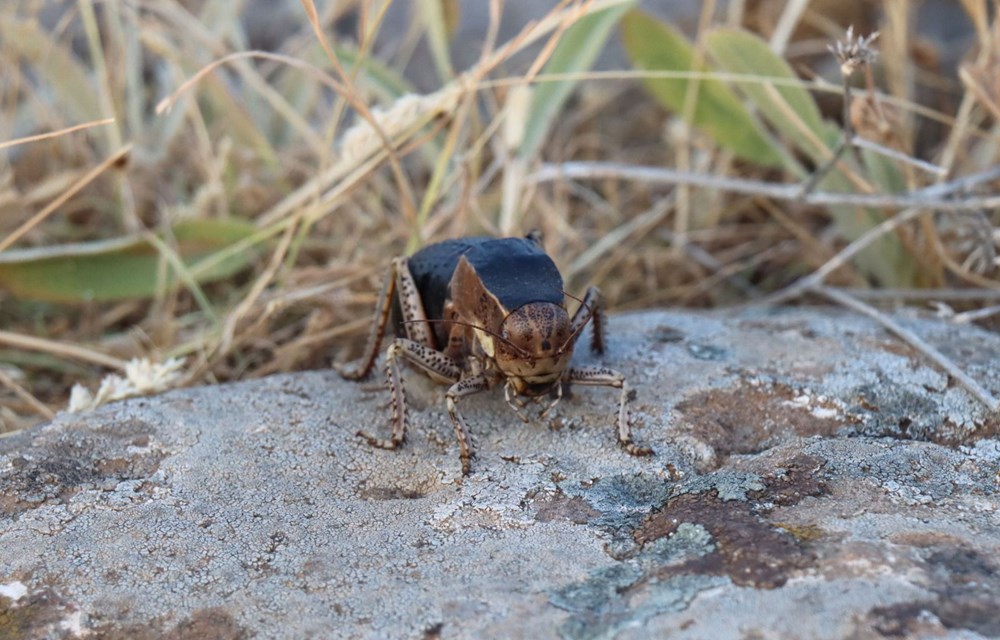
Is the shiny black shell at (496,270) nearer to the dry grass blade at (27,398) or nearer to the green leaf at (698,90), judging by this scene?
the dry grass blade at (27,398)

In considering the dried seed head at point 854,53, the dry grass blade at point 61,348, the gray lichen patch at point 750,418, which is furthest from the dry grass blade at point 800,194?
the dry grass blade at point 61,348

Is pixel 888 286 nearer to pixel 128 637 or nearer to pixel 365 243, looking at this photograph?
pixel 365 243

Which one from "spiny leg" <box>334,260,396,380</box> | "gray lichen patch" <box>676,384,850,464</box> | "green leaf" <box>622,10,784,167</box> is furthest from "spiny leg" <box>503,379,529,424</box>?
"green leaf" <box>622,10,784,167</box>

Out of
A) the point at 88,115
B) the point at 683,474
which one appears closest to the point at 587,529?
the point at 683,474

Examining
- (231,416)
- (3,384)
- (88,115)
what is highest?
(88,115)

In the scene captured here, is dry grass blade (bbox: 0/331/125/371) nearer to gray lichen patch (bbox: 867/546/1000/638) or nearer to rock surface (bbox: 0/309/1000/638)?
rock surface (bbox: 0/309/1000/638)
